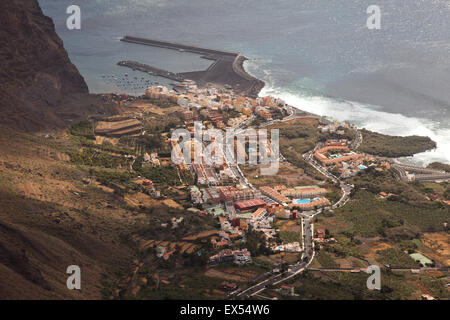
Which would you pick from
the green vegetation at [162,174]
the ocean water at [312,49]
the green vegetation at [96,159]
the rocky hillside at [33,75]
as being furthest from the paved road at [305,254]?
the rocky hillside at [33,75]

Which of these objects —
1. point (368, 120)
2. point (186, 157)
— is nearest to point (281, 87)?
point (368, 120)

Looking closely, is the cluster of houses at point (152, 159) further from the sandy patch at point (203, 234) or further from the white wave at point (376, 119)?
the white wave at point (376, 119)


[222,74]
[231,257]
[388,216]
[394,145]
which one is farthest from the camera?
[222,74]

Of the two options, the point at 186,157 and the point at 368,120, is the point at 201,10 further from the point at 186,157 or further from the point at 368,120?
the point at 186,157

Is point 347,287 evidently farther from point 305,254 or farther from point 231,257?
point 231,257

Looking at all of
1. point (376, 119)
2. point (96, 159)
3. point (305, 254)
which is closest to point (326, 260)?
point (305, 254)

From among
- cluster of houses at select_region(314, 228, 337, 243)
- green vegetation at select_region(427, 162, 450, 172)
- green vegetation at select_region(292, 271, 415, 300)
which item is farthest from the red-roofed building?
green vegetation at select_region(427, 162, 450, 172)

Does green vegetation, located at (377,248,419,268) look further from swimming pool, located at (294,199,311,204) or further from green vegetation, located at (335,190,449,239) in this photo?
swimming pool, located at (294,199,311,204)
